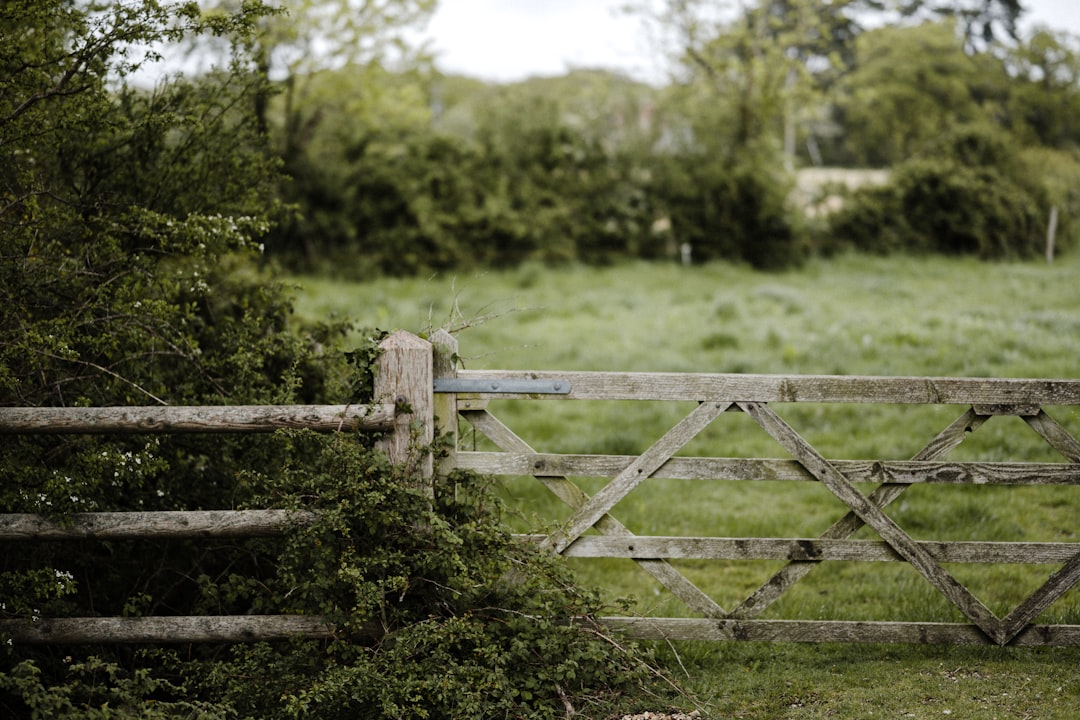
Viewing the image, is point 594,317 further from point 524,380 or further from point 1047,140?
point 1047,140

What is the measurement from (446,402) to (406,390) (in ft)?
0.83

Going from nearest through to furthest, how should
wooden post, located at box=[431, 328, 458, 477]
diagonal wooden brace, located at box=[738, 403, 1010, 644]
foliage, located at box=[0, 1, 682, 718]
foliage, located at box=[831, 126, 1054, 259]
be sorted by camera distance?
foliage, located at box=[0, 1, 682, 718], wooden post, located at box=[431, 328, 458, 477], diagonal wooden brace, located at box=[738, 403, 1010, 644], foliage, located at box=[831, 126, 1054, 259]

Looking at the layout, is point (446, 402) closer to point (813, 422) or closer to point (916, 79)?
point (813, 422)

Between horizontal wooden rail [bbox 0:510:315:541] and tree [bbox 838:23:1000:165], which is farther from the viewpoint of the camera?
tree [bbox 838:23:1000:165]

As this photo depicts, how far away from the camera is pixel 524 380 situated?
4703mm

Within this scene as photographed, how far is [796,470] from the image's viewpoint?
193 inches

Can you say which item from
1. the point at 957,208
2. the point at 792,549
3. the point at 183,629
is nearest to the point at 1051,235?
the point at 957,208

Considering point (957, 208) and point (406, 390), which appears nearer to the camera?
point (406, 390)

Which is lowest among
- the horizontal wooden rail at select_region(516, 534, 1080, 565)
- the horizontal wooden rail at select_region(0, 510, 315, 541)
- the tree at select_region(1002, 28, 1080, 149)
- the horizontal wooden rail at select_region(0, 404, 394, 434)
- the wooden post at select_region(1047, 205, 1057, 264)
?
the horizontal wooden rail at select_region(516, 534, 1080, 565)

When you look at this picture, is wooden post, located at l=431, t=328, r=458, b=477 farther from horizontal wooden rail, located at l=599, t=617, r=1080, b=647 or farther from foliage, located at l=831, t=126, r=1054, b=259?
foliage, located at l=831, t=126, r=1054, b=259

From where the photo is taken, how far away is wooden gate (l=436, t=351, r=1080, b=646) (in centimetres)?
475

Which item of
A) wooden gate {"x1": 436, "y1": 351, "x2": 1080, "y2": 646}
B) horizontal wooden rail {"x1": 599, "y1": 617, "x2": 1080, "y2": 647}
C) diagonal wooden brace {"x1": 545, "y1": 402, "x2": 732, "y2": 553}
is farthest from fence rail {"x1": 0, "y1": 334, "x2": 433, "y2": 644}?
horizontal wooden rail {"x1": 599, "y1": 617, "x2": 1080, "y2": 647}

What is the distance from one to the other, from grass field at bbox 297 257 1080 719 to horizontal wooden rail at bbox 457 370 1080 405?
1.78ft

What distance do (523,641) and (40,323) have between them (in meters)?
3.13
